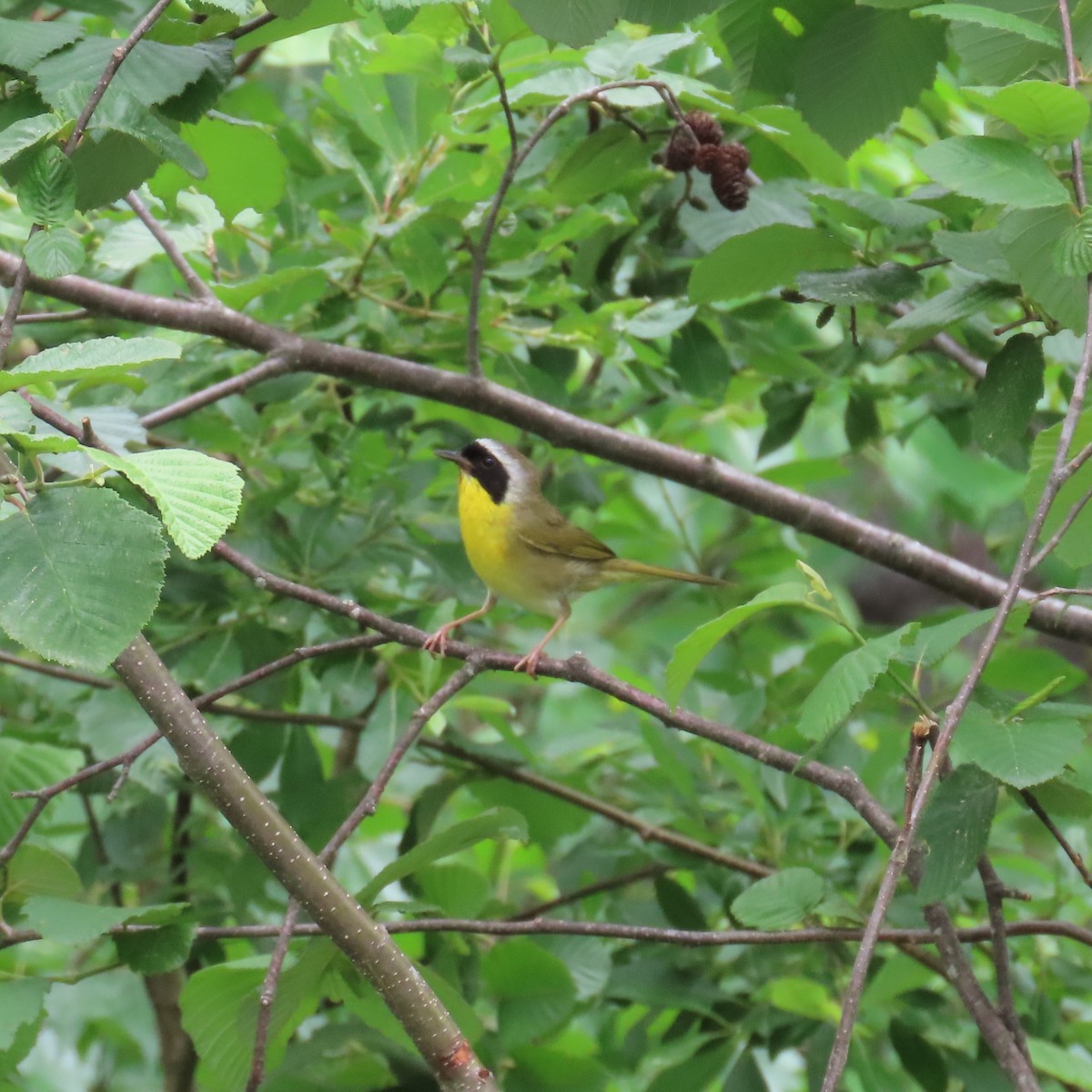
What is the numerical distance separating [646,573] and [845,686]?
2.27m

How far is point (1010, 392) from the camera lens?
1.89 m

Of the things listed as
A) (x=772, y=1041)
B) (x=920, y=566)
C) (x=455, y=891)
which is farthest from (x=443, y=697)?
(x=772, y=1041)

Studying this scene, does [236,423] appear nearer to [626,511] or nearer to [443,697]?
[443,697]

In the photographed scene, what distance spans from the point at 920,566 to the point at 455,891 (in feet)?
3.46

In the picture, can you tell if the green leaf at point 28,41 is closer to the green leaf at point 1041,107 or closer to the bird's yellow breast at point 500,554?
the green leaf at point 1041,107

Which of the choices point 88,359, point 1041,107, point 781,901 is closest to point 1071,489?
point 1041,107

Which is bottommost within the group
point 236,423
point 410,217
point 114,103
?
point 236,423

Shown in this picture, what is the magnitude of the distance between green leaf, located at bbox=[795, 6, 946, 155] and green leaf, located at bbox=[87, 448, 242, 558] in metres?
1.17

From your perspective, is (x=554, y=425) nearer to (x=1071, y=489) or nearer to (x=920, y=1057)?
(x=1071, y=489)

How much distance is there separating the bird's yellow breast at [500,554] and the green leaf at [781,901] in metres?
1.76

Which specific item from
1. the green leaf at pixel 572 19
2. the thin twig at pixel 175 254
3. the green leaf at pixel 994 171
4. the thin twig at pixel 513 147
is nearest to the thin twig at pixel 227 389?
the thin twig at pixel 175 254

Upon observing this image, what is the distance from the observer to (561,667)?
197cm

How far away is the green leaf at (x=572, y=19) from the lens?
1.53 metres

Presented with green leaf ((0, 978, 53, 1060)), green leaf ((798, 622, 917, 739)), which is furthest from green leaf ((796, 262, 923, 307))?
green leaf ((0, 978, 53, 1060))
